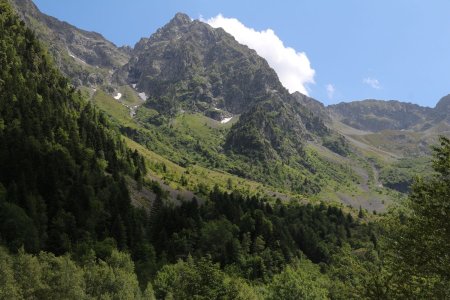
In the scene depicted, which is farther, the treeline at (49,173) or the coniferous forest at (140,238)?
the treeline at (49,173)

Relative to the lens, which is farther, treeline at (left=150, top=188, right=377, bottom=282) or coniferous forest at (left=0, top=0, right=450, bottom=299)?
treeline at (left=150, top=188, right=377, bottom=282)

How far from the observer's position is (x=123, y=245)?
129 meters

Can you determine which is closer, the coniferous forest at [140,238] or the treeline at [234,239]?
the coniferous forest at [140,238]

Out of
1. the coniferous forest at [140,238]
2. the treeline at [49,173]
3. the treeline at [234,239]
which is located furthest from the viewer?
the treeline at [234,239]

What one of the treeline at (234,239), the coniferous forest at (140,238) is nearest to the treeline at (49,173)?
the coniferous forest at (140,238)

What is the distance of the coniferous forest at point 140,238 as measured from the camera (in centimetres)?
3033

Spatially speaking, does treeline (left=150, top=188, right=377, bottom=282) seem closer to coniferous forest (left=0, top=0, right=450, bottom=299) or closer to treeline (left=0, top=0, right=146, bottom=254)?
coniferous forest (left=0, top=0, right=450, bottom=299)

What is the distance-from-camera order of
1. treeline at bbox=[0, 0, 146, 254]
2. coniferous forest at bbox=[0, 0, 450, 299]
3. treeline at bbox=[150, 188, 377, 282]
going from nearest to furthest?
coniferous forest at bbox=[0, 0, 450, 299] → treeline at bbox=[0, 0, 146, 254] → treeline at bbox=[150, 188, 377, 282]

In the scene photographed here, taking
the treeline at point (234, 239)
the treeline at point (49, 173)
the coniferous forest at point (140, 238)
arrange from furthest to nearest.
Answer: the treeline at point (234, 239), the treeline at point (49, 173), the coniferous forest at point (140, 238)

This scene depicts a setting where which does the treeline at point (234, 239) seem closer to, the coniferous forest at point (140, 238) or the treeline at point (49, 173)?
the coniferous forest at point (140, 238)

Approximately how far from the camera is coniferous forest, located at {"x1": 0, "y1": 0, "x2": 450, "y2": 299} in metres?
30.3

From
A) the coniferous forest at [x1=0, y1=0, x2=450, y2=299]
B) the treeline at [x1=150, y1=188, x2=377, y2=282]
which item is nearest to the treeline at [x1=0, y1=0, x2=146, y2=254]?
the coniferous forest at [x1=0, y1=0, x2=450, y2=299]

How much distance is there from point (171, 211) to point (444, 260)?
137335 mm

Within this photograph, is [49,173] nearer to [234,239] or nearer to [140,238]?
[140,238]
